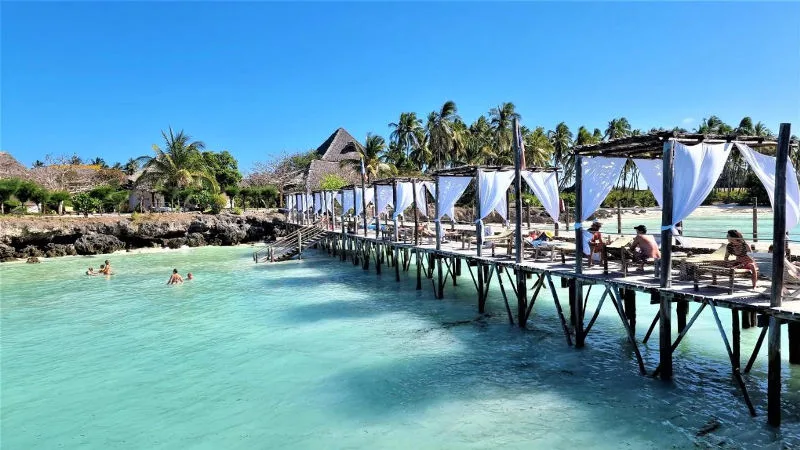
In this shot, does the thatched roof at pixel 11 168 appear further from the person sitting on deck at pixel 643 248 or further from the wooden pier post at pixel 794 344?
the wooden pier post at pixel 794 344

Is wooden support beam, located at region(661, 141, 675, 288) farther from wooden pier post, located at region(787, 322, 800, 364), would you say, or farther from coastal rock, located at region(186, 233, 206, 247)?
coastal rock, located at region(186, 233, 206, 247)

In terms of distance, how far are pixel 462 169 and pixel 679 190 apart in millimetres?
8194

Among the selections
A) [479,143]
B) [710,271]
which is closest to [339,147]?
[479,143]

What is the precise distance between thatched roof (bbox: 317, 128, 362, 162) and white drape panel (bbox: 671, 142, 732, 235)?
130ft

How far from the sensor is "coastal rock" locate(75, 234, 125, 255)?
34.3m

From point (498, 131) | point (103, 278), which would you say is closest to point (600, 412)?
point (103, 278)

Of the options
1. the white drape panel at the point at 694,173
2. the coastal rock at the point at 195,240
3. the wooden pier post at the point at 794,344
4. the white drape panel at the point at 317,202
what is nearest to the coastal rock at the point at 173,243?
the coastal rock at the point at 195,240

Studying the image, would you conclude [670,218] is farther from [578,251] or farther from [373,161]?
[373,161]

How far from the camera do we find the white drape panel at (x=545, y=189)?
1369 centimetres

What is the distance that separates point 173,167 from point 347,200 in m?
20.3

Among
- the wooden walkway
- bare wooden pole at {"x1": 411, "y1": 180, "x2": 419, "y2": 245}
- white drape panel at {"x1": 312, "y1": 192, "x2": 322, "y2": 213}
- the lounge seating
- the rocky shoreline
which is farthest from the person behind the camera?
white drape panel at {"x1": 312, "y1": 192, "x2": 322, "y2": 213}

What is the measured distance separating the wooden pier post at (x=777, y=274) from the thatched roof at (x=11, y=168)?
52.8m

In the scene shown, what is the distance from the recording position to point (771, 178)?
8.23 m

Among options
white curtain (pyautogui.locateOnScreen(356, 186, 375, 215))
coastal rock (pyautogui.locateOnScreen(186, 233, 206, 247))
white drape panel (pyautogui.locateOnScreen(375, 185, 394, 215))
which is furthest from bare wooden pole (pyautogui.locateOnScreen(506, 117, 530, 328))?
coastal rock (pyautogui.locateOnScreen(186, 233, 206, 247))
